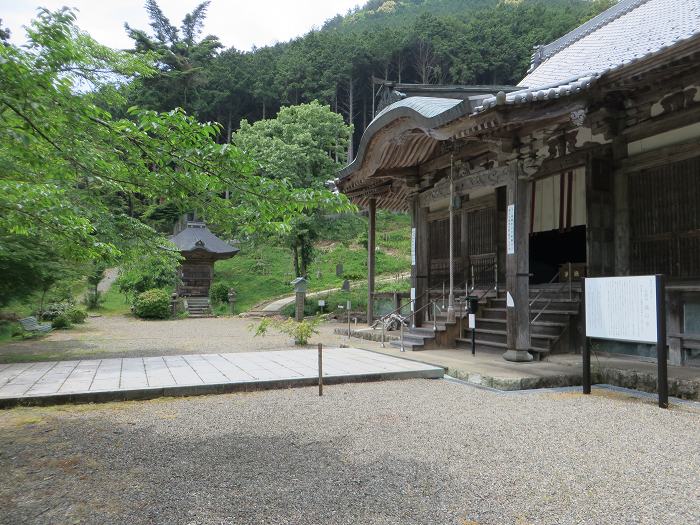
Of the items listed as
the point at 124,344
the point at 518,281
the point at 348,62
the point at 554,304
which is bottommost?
the point at 124,344

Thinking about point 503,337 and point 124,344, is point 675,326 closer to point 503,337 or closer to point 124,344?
point 503,337

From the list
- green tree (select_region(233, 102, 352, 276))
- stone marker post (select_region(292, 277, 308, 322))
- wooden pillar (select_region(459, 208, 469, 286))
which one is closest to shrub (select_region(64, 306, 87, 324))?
stone marker post (select_region(292, 277, 308, 322))

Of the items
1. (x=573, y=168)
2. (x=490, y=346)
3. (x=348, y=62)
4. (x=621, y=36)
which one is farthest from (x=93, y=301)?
(x=348, y=62)

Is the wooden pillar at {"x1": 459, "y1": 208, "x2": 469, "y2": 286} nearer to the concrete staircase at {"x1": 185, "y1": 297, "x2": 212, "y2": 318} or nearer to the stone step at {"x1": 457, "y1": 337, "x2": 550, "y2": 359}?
the stone step at {"x1": 457, "y1": 337, "x2": 550, "y2": 359}

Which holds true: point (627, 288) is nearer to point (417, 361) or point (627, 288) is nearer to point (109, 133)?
point (417, 361)

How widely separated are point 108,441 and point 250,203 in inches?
88.8

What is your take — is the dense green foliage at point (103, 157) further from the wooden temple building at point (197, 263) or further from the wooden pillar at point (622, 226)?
the wooden temple building at point (197, 263)

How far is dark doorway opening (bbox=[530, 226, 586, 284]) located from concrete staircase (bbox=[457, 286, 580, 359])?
3.10 metres

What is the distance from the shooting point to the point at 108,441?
386 cm

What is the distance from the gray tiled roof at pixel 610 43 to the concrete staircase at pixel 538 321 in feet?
12.1

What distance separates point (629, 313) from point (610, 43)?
6295 millimetres

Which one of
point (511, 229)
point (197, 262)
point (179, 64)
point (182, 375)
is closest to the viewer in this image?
point (182, 375)

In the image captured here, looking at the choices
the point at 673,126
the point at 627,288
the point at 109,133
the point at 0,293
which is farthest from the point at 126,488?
the point at 0,293

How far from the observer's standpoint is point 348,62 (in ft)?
158
